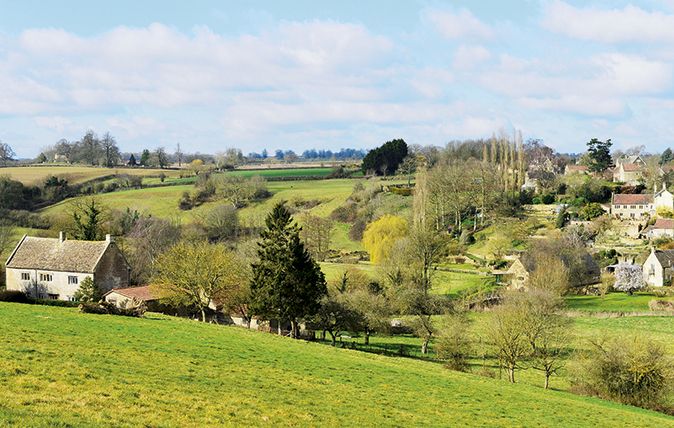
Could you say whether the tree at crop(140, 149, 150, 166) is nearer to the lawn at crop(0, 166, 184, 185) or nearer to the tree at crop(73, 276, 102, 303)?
the lawn at crop(0, 166, 184, 185)

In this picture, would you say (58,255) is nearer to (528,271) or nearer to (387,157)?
(528,271)

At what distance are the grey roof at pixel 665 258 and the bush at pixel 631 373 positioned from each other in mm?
49656

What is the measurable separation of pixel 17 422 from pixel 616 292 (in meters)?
79.7

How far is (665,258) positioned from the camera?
83500 millimetres

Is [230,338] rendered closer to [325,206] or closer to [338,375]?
[338,375]

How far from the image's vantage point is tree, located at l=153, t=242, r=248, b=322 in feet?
174

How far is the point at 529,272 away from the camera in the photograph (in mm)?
80188

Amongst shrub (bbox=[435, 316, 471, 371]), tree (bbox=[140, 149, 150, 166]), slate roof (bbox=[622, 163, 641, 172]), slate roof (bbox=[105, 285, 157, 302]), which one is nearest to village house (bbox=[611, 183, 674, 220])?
slate roof (bbox=[622, 163, 641, 172])

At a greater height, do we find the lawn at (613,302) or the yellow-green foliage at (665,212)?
the yellow-green foliage at (665,212)

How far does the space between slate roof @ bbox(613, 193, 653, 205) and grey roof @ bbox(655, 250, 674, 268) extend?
2742cm

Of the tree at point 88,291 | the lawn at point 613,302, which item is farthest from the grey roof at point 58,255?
the lawn at point 613,302

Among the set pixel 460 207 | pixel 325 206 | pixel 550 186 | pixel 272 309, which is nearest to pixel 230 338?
pixel 272 309

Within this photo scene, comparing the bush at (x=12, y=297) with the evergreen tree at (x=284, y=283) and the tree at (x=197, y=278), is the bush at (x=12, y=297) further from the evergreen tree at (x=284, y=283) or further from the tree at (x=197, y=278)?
the evergreen tree at (x=284, y=283)

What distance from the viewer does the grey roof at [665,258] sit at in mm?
83012
